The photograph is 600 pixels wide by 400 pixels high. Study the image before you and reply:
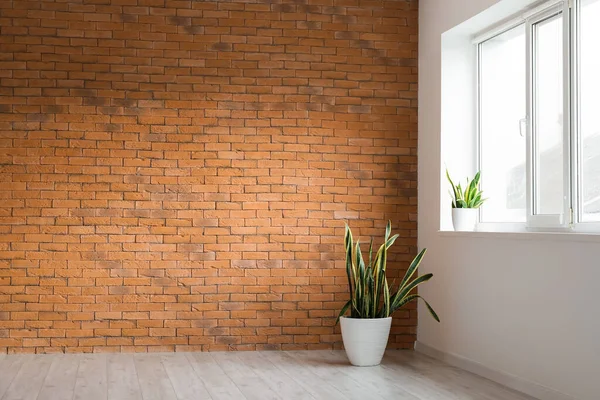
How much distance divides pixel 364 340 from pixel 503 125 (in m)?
1.78

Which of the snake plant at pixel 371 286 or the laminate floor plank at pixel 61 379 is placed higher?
the snake plant at pixel 371 286

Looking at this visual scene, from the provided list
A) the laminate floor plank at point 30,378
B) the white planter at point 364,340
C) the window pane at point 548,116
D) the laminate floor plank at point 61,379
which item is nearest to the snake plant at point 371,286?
the white planter at point 364,340

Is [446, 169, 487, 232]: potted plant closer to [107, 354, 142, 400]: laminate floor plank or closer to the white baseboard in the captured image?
the white baseboard

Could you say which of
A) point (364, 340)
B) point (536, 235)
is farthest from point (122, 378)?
point (536, 235)

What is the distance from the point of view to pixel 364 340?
18.6 ft

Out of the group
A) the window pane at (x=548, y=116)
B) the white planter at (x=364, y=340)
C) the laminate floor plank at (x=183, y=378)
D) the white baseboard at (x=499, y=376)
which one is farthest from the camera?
the white planter at (x=364, y=340)

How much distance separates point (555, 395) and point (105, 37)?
160 inches

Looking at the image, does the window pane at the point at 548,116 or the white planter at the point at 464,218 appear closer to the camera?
the window pane at the point at 548,116

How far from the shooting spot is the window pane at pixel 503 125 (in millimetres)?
5559

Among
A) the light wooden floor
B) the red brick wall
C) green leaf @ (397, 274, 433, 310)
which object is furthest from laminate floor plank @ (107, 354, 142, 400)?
green leaf @ (397, 274, 433, 310)

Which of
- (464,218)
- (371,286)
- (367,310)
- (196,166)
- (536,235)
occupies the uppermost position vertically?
(196,166)

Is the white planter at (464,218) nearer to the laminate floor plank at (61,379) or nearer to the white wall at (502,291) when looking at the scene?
the white wall at (502,291)

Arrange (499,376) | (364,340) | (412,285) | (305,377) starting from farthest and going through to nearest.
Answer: (412,285) → (364,340) → (305,377) → (499,376)

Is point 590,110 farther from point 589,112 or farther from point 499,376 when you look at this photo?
point 499,376
